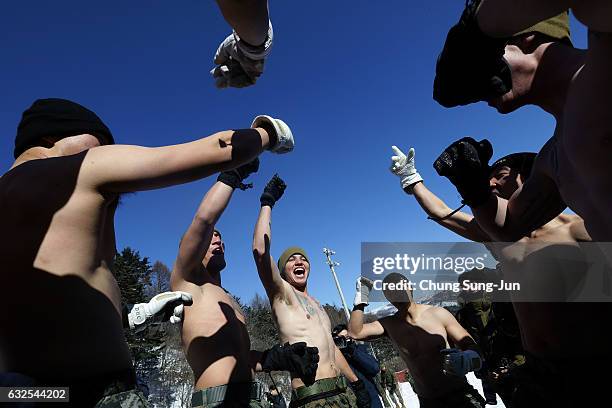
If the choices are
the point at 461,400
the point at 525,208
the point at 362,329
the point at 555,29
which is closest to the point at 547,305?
the point at 525,208

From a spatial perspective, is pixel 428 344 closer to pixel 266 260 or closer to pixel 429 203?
pixel 429 203

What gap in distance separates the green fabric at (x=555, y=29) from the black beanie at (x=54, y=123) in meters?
2.17

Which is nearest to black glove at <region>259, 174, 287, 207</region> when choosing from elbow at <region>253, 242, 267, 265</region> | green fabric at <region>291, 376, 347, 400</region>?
elbow at <region>253, 242, 267, 265</region>

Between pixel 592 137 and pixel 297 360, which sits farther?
pixel 297 360

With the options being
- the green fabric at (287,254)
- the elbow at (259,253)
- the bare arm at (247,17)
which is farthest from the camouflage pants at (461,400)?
the bare arm at (247,17)

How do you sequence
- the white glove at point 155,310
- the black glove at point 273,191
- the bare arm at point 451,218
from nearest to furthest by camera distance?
the white glove at point 155,310, the bare arm at point 451,218, the black glove at point 273,191

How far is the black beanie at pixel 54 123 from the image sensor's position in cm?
176

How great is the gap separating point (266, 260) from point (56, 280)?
2.77 m

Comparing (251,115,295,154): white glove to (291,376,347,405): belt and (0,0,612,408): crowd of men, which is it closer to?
(0,0,612,408): crowd of men

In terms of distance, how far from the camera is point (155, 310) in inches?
89.7

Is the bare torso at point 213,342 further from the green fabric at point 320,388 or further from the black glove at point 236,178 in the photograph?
the black glove at point 236,178

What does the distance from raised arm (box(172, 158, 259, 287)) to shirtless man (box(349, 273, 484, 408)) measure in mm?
2774

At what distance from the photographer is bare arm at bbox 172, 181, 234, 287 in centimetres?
312

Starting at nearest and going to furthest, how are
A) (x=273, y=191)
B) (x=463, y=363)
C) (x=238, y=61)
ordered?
(x=238, y=61), (x=463, y=363), (x=273, y=191)
